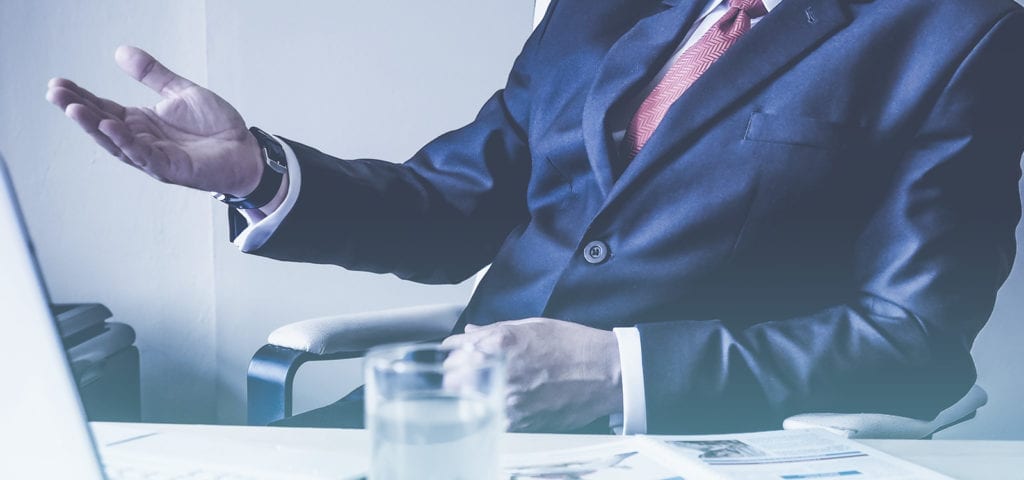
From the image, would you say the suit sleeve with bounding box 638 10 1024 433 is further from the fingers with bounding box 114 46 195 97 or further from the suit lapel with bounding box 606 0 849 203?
the fingers with bounding box 114 46 195 97

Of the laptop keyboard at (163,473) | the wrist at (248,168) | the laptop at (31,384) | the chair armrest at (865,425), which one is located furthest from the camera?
the wrist at (248,168)

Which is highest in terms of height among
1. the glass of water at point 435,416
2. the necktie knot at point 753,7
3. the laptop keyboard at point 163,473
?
the necktie knot at point 753,7

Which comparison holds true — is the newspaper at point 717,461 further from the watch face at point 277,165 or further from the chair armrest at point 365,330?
the watch face at point 277,165

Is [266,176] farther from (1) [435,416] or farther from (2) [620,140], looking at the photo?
(1) [435,416]

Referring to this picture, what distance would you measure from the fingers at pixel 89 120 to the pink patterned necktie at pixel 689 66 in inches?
24.4

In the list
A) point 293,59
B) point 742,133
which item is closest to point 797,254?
point 742,133

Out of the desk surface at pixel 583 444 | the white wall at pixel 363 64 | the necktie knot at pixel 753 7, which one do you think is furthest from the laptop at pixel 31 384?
the white wall at pixel 363 64

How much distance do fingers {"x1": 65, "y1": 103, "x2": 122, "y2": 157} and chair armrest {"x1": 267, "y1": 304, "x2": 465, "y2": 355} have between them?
0.30 meters

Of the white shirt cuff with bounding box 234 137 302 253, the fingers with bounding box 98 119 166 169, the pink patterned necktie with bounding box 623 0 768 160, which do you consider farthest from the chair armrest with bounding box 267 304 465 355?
the pink patterned necktie with bounding box 623 0 768 160

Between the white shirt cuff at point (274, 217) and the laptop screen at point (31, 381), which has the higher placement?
the white shirt cuff at point (274, 217)

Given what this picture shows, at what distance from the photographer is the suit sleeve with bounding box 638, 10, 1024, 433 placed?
0.88m

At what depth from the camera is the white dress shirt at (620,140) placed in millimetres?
831

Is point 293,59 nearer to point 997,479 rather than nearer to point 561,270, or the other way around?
point 561,270

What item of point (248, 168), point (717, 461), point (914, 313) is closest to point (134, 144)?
point (248, 168)
